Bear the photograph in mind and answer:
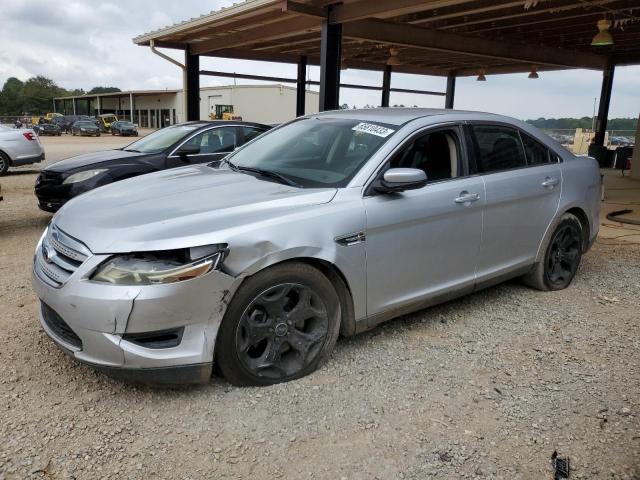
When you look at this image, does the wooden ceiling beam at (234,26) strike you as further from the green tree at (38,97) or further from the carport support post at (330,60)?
the green tree at (38,97)

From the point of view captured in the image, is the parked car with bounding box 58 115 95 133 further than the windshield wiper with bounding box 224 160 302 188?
Yes

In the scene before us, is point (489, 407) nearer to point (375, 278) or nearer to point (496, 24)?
point (375, 278)

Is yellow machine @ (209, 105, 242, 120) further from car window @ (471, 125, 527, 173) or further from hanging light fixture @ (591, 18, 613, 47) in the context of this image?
car window @ (471, 125, 527, 173)

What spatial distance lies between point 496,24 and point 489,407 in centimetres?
1024

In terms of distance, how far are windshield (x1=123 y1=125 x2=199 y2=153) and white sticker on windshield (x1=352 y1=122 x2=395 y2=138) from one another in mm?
4199

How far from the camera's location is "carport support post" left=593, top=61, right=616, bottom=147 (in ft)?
54.0

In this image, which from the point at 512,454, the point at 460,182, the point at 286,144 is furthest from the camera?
the point at 286,144

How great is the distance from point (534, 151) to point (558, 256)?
0.99m

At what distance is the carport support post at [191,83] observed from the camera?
13.9 metres

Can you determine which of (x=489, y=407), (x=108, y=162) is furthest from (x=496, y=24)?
(x=489, y=407)

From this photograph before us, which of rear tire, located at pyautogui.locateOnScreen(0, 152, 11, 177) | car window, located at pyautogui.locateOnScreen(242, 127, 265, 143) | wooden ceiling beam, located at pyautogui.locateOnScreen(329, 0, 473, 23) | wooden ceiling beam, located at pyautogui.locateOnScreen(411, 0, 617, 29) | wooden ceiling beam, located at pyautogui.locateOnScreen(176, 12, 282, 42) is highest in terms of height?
wooden ceiling beam, located at pyautogui.locateOnScreen(411, 0, 617, 29)

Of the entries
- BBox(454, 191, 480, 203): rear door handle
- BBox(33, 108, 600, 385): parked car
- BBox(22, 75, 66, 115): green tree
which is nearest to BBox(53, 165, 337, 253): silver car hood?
BBox(33, 108, 600, 385): parked car

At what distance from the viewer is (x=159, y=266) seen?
2639 mm

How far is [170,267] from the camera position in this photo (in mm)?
2633
